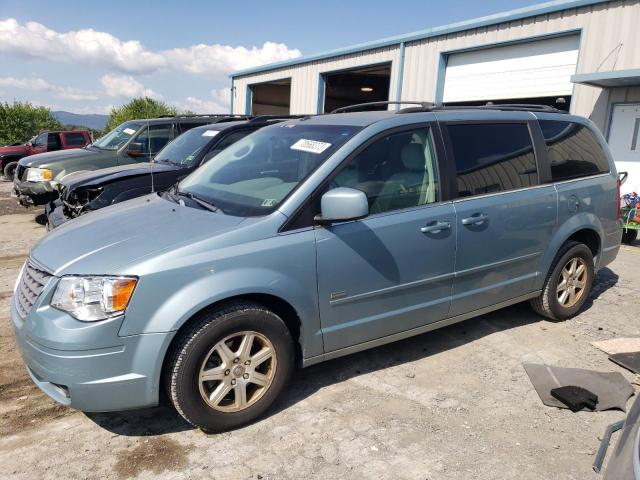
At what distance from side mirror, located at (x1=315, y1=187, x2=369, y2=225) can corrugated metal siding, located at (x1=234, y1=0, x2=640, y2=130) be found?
8.75 meters

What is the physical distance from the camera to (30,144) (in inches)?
731

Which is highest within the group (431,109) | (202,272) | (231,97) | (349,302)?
(231,97)

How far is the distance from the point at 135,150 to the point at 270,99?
705 inches

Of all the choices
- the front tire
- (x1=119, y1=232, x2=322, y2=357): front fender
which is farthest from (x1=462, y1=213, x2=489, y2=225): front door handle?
the front tire

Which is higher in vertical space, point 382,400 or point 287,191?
point 287,191

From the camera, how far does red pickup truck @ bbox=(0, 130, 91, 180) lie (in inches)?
701

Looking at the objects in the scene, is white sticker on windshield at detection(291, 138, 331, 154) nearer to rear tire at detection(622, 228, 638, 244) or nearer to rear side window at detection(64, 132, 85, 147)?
rear tire at detection(622, 228, 638, 244)

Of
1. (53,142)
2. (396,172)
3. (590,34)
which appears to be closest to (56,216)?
(396,172)

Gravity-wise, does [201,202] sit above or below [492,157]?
below

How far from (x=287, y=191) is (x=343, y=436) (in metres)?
1.49

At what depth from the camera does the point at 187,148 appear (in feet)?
23.3

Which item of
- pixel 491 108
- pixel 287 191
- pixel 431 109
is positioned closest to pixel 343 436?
pixel 287 191

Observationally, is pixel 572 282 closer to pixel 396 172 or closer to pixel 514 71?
pixel 396 172

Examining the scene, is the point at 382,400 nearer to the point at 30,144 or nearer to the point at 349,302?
the point at 349,302
